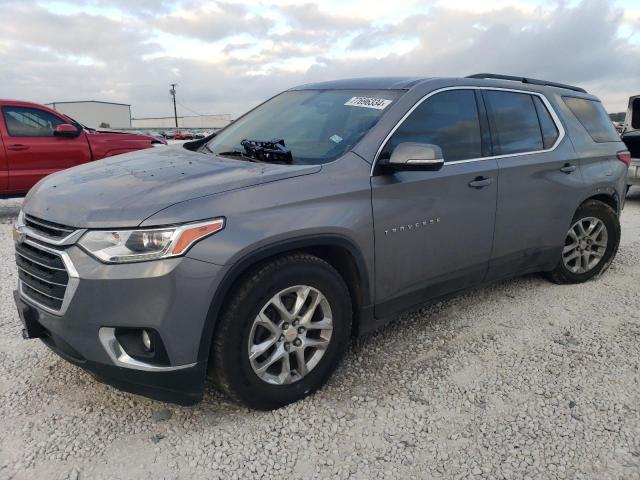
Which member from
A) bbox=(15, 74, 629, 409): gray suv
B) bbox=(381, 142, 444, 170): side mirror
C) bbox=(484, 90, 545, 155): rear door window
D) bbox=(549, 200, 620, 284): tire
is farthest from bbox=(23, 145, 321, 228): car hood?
bbox=(549, 200, 620, 284): tire

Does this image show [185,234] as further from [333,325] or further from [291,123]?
[291,123]

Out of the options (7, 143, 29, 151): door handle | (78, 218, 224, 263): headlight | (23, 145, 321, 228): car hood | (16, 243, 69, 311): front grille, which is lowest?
(16, 243, 69, 311): front grille

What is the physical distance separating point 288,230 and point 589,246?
11.1ft

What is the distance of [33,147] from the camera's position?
24.9 feet

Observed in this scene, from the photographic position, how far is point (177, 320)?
2238mm

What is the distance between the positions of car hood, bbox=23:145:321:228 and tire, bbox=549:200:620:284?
9.26 ft

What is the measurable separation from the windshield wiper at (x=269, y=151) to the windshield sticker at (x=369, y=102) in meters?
0.55

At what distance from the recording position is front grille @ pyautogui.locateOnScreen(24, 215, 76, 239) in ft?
7.63

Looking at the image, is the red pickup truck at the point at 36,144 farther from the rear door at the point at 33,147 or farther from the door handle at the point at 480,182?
the door handle at the point at 480,182

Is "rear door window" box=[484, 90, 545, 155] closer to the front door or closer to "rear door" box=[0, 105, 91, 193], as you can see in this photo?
the front door

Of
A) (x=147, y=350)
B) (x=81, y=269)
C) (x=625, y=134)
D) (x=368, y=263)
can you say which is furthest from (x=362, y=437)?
(x=625, y=134)

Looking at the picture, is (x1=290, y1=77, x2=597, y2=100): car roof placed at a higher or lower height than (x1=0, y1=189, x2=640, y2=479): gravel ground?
higher

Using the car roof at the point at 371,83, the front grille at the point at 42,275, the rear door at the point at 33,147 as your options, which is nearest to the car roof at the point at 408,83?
the car roof at the point at 371,83

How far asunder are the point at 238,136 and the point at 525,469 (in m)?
2.67
